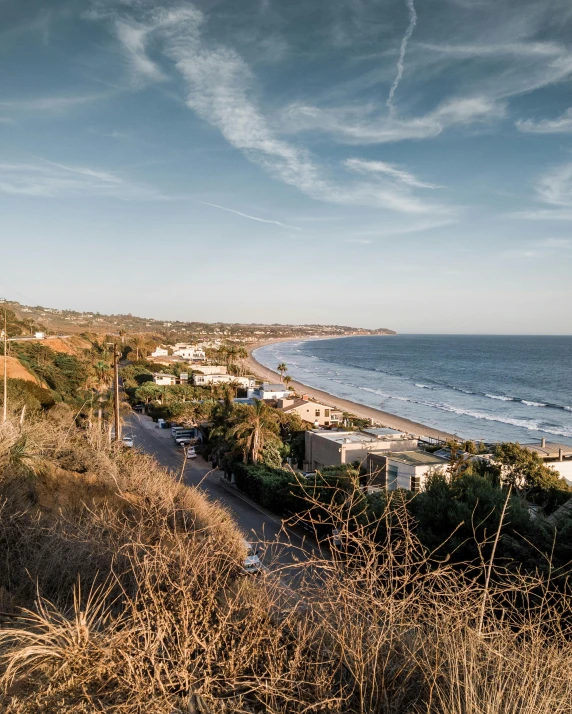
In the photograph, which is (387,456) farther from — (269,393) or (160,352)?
(160,352)

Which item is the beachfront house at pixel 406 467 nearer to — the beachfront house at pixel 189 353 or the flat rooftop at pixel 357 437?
the flat rooftop at pixel 357 437

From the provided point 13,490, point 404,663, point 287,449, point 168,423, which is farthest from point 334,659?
point 168,423

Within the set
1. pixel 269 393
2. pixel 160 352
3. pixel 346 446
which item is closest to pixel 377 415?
pixel 269 393

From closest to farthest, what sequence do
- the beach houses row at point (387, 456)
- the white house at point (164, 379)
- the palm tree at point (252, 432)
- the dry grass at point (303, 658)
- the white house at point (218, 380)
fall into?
the dry grass at point (303, 658), the beach houses row at point (387, 456), the palm tree at point (252, 432), the white house at point (218, 380), the white house at point (164, 379)

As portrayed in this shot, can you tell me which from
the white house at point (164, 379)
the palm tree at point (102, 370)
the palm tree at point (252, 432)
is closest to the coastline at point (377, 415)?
the white house at point (164, 379)

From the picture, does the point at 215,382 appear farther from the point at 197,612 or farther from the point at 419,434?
the point at 197,612

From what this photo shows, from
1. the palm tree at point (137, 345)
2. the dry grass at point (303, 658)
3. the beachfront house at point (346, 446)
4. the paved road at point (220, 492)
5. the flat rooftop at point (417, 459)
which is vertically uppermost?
the dry grass at point (303, 658)

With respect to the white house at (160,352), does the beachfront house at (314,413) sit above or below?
below
